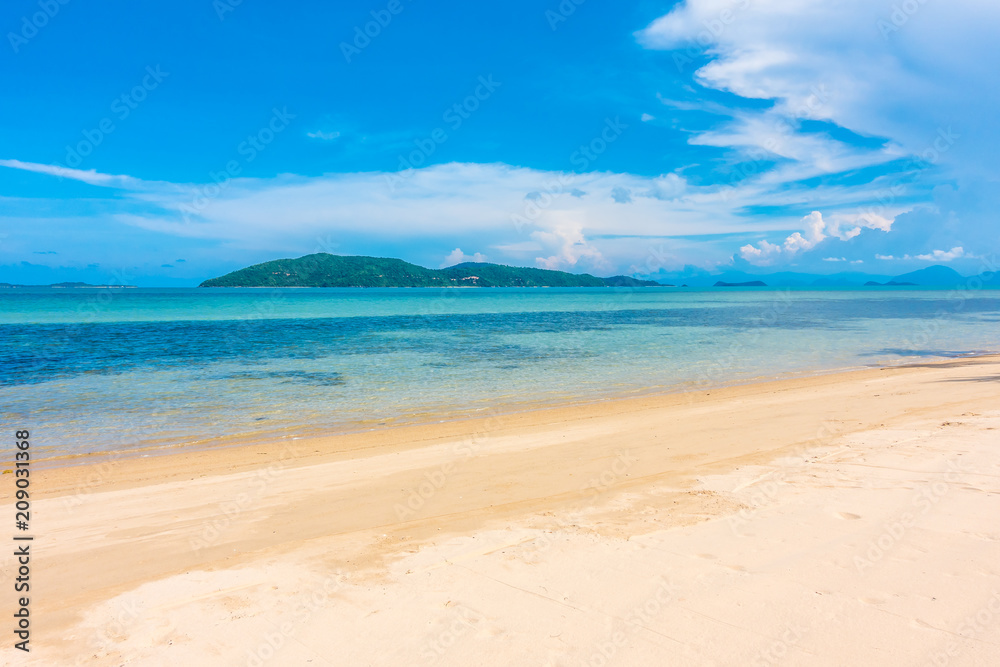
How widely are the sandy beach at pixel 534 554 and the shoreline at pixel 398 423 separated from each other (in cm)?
65

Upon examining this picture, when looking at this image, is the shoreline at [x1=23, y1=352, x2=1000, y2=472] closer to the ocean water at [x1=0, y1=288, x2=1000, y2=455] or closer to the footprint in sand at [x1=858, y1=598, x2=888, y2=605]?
the ocean water at [x1=0, y1=288, x2=1000, y2=455]

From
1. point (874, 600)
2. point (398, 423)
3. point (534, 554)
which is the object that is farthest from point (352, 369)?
point (874, 600)

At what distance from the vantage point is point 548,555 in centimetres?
629

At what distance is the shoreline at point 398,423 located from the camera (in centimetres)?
1256

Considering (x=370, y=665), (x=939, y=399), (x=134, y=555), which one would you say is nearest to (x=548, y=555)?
(x=370, y=665)

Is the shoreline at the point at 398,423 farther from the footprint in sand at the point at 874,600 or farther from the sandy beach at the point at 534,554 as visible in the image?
the footprint in sand at the point at 874,600

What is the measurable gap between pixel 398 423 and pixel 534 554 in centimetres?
969

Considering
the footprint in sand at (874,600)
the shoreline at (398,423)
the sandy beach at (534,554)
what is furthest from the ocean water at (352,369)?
the footprint in sand at (874,600)

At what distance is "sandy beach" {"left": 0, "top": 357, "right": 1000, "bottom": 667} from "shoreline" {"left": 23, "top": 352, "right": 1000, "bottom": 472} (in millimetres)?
650

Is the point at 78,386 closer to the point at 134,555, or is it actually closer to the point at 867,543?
the point at 134,555

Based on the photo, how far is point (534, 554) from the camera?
6.33 meters

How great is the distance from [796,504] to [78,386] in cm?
2406

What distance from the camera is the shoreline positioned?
1256 cm

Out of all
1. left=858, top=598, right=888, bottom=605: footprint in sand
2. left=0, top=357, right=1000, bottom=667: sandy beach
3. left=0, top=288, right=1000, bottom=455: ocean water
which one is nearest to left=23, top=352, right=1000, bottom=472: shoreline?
left=0, top=288, right=1000, bottom=455: ocean water
